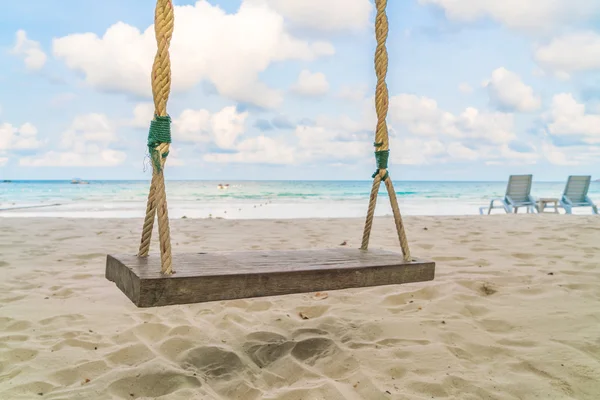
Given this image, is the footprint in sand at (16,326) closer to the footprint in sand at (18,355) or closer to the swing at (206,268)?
the footprint in sand at (18,355)

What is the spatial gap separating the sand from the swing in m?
0.48

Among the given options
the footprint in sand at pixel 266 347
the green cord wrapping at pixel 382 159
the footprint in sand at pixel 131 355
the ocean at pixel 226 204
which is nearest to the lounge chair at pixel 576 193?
the ocean at pixel 226 204

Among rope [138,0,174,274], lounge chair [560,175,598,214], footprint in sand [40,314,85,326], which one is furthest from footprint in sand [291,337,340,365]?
lounge chair [560,175,598,214]

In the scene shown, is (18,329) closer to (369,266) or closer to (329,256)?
(329,256)

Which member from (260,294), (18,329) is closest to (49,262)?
(18,329)

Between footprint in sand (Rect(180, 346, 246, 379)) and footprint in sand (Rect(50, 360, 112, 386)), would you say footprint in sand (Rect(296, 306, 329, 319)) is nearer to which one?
footprint in sand (Rect(180, 346, 246, 379))

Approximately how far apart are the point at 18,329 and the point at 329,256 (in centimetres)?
172

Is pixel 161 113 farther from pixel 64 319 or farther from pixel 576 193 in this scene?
pixel 576 193

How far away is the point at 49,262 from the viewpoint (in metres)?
4.02

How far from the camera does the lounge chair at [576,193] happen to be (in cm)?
1012

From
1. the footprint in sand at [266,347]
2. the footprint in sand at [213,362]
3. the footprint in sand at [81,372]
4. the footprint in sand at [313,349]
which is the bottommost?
the footprint in sand at [81,372]

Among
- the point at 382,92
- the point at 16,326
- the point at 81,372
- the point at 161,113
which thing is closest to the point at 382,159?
the point at 382,92

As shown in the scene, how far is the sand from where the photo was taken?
1.87 meters

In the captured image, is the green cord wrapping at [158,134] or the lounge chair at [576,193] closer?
the green cord wrapping at [158,134]
